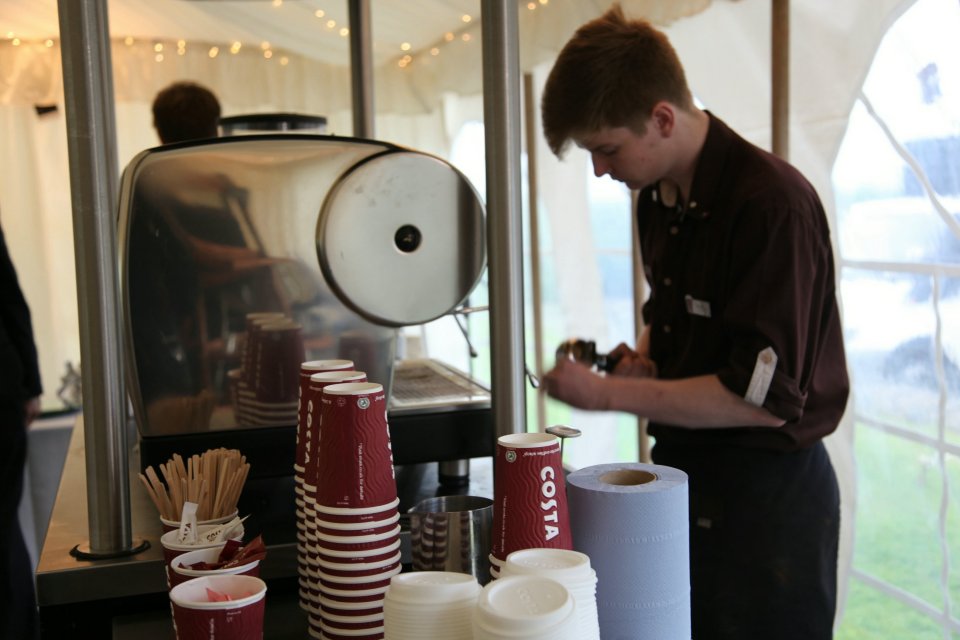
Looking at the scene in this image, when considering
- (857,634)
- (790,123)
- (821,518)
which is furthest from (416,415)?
(857,634)

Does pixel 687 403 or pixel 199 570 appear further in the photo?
pixel 687 403

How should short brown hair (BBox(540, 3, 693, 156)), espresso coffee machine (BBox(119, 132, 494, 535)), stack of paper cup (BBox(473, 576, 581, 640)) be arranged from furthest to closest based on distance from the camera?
short brown hair (BBox(540, 3, 693, 156))
espresso coffee machine (BBox(119, 132, 494, 535))
stack of paper cup (BBox(473, 576, 581, 640))

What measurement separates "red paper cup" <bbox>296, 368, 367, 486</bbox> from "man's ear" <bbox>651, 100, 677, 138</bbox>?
2.52 feet

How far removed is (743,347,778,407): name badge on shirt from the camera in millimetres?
1261

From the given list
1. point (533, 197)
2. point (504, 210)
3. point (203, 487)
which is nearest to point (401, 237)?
point (504, 210)

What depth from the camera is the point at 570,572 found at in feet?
2.00

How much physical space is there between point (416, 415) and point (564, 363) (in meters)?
0.25

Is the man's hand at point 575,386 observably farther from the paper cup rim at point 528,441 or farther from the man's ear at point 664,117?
the paper cup rim at point 528,441

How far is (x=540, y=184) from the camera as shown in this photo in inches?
157

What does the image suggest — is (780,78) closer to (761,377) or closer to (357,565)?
(761,377)

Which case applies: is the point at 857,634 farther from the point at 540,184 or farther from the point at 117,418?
the point at 117,418

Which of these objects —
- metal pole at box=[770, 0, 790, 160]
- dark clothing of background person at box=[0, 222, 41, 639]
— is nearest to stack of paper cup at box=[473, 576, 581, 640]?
metal pole at box=[770, 0, 790, 160]

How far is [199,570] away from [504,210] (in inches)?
18.6

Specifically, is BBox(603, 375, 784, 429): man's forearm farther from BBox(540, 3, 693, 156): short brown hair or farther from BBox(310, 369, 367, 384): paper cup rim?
BBox(310, 369, 367, 384): paper cup rim
